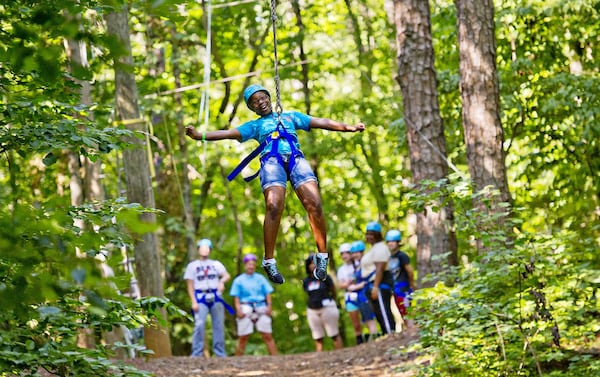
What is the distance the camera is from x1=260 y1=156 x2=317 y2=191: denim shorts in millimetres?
6141

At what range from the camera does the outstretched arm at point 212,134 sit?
6043 mm

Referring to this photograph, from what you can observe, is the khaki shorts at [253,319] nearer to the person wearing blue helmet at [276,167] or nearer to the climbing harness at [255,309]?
the climbing harness at [255,309]

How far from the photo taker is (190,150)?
1942cm

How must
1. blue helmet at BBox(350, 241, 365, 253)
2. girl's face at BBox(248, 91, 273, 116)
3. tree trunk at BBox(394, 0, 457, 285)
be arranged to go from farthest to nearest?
1. blue helmet at BBox(350, 241, 365, 253)
2. tree trunk at BBox(394, 0, 457, 285)
3. girl's face at BBox(248, 91, 273, 116)

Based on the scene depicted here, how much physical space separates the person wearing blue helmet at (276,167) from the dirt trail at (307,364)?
3.07 metres

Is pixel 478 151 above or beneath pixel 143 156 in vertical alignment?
beneath

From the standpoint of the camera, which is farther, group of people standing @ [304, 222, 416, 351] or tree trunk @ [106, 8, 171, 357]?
tree trunk @ [106, 8, 171, 357]

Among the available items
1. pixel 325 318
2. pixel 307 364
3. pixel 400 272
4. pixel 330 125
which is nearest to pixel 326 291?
pixel 325 318

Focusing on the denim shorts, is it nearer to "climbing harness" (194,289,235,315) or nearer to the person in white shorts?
Result: "climbing harness" (194,289,235,315)

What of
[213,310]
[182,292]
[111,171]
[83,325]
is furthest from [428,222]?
[111,171]

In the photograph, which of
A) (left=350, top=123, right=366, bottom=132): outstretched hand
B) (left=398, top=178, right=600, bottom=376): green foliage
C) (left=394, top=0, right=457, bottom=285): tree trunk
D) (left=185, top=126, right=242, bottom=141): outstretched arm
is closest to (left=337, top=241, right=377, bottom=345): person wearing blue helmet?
(left=394, top=0, right=457, bottom=285): tree trunk

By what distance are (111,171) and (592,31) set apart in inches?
488

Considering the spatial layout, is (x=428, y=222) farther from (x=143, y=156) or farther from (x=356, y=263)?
(x=143, y=156)

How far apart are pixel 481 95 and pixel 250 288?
4133 mm
